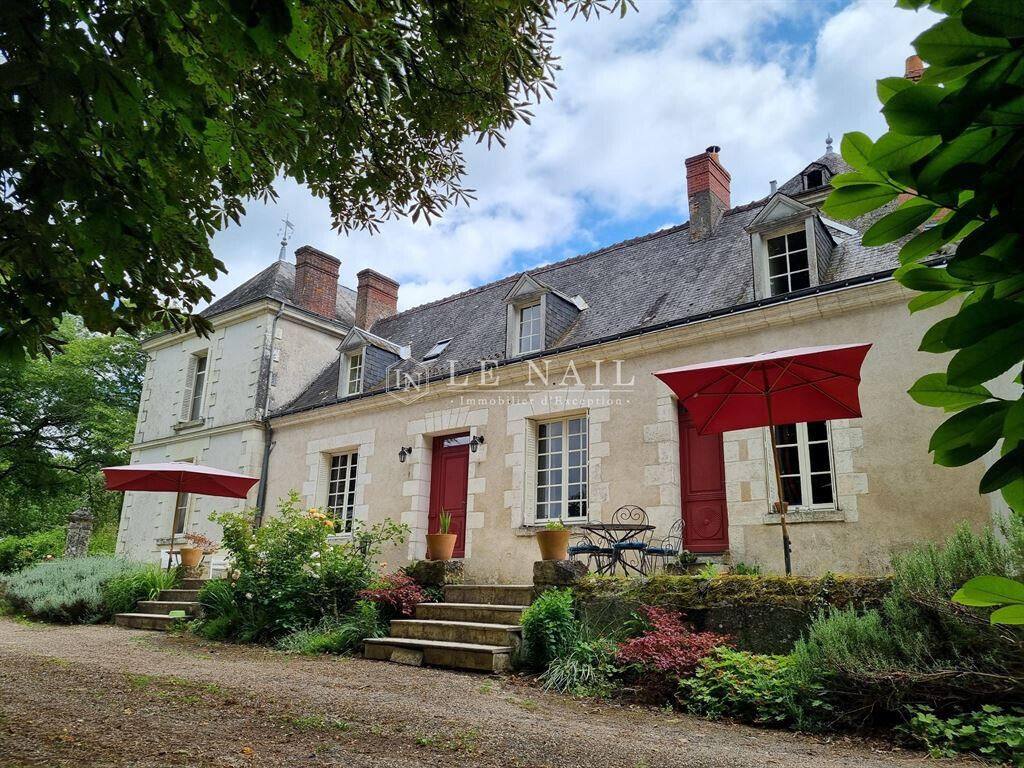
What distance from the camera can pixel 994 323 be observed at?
0.62 m

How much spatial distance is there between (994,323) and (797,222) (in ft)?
27.6

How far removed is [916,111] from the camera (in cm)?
63

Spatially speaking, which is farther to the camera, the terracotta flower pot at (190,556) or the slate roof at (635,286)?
the terracotta flower pot at (190,556)

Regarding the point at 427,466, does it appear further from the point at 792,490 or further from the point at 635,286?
the point at 792,490

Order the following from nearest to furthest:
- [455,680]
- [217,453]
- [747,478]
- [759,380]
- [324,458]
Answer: [455,680], [759,380], [747,478], [324,458], [217,453]

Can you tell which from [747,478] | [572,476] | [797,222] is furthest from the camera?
[572,476]

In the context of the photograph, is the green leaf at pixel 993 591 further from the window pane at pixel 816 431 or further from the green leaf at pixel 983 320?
the window pane at pixel 816 431

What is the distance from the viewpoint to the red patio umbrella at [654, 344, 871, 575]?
5770mm

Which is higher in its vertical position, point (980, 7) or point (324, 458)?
point (324, 458)

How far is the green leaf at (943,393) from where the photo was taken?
71 cm

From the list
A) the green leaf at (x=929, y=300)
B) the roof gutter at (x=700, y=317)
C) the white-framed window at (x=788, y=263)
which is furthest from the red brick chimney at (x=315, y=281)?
the green leaf at (x=929, y=300)

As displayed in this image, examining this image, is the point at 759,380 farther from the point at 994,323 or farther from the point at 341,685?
the point at 994,323

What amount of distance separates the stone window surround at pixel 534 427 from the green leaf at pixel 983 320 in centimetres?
825

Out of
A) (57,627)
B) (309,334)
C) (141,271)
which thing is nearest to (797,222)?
(141,271)
